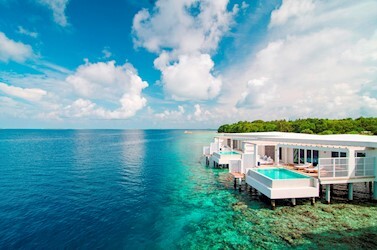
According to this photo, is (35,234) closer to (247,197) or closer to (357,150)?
(247,197)

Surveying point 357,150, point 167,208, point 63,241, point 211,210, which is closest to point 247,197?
point 211,210

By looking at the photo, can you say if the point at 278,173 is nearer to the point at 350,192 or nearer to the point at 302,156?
the point at 302,156

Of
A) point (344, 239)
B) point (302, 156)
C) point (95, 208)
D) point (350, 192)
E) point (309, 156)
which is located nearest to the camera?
point (344, 239)

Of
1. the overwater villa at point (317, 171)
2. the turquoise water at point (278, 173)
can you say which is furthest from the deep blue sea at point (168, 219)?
the turquoise water at point (278, 173)

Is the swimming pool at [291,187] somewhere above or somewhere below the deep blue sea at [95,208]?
above

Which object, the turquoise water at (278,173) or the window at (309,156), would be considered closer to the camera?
the turquoise water at (278,173)

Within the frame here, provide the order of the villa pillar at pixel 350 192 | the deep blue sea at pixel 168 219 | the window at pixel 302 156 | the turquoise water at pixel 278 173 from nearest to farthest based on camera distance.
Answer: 1. the deep blue sea at pixel 168 219
2. the villa pillar at pixel 350 192
3. the turquoise water at pixel 278 173
4. the window at pixel 302 156

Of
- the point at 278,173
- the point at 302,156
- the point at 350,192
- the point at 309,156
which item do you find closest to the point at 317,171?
the point at 350,192

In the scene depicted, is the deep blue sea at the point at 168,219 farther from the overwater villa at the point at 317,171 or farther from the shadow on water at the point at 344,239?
the overwater villa at the point at 317,171

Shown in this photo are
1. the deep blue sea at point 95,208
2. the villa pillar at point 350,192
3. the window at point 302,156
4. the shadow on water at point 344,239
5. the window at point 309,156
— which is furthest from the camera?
the window at point 302,156

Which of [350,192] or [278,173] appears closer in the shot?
[350,192]

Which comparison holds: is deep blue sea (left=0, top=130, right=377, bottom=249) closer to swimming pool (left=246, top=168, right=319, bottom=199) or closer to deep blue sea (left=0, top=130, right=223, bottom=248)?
deep blue sea (left=0, top=130, right=223, bottom=248)

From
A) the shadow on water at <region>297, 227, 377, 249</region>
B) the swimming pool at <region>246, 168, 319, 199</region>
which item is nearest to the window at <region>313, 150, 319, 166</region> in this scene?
the swimming pool at <region>246, 168, 319, 199</region>
